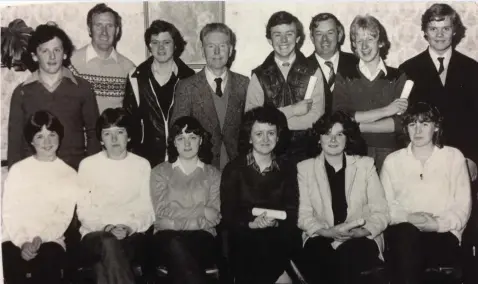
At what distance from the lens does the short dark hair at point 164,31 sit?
157 cm

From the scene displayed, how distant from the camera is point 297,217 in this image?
1533mm

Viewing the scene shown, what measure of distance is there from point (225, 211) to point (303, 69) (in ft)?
1.55

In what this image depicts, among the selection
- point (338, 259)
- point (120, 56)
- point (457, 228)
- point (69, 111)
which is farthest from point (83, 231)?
point (457, 228)

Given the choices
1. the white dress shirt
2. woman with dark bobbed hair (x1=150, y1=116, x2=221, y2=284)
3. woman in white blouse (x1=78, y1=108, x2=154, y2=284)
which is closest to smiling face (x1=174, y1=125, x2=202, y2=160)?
woman with dark bobbed hair (x1=150, y1=116, x2=221, y2=284)

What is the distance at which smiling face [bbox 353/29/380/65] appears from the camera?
159cm

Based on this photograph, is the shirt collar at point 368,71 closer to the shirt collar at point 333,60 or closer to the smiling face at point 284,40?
the shirt collar at point 333,60

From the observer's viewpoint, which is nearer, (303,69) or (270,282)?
(270,282)

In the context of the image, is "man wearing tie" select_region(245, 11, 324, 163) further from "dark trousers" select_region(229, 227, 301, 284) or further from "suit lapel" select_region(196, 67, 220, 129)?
"dark trousers" select_region(229, 227, 301, 284)

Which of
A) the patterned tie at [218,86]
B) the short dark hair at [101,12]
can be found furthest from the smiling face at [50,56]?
the patterned tie at [218,86]

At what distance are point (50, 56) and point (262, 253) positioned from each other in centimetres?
83

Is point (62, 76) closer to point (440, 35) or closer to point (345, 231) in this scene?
point (345, 231)

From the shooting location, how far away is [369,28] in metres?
1.58

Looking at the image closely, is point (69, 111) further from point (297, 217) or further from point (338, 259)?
point (338, 259)

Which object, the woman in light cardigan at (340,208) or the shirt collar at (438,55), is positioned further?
the shirt collar at (438,55)
